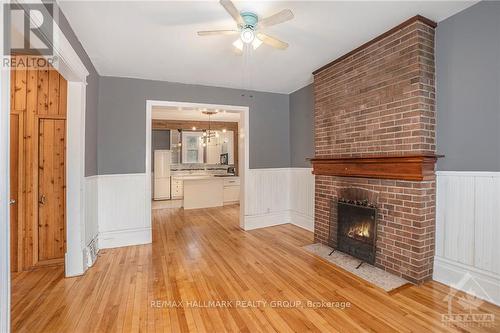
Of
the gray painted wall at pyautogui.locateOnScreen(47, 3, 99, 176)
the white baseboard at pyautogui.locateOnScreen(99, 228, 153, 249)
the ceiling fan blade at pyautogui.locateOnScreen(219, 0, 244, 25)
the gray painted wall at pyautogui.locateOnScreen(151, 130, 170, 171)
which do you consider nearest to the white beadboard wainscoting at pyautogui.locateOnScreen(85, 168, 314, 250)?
the white baseboard at pyautogui.locateOnScreen(99, 228, 153, 249)

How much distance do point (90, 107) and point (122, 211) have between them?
164 cm

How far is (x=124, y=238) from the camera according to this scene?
3.78 m

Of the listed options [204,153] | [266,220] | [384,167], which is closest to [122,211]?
[266,220]

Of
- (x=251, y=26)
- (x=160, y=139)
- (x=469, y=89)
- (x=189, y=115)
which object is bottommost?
(x=469, y=89)

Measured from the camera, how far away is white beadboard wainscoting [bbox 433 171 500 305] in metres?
2.13

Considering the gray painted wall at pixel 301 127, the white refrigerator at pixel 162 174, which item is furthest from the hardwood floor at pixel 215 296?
the white refrigerator at pixel 162 174

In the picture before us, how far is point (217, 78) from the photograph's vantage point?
4.03m

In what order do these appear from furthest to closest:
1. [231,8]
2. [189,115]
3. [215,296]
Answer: [189,115] < [215,296] < [231,8]

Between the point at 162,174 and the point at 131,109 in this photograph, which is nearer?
the point at 131,109

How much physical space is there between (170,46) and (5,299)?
2770 millimetres

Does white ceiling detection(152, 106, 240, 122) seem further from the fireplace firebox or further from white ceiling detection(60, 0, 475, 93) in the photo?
the fireplace firebox

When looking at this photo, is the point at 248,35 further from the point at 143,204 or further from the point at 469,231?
the point at 143,204

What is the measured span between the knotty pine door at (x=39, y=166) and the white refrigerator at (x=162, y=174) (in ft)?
15.4

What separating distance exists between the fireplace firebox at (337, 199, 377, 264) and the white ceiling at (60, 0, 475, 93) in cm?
206
